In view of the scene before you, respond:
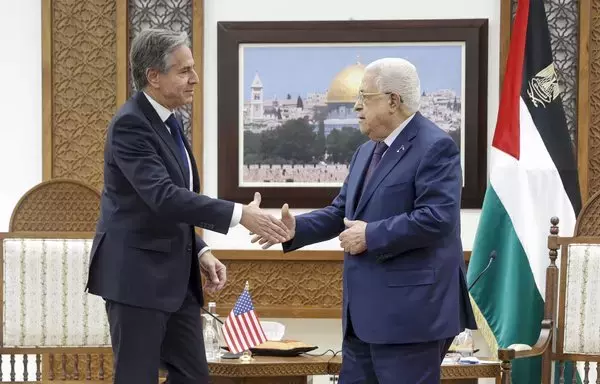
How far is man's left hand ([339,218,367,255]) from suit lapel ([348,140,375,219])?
0.14m

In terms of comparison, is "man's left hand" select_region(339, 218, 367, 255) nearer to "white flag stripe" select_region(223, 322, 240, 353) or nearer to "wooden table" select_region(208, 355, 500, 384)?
"wooden table" select_region(208, 355, 500, 384)

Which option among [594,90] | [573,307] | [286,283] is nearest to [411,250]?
[573,307]

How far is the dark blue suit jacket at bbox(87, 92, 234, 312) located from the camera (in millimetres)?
2871

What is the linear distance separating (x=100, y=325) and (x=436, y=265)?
5.08 ft

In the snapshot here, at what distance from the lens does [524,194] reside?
455cm

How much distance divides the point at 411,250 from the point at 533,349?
44.1 inches

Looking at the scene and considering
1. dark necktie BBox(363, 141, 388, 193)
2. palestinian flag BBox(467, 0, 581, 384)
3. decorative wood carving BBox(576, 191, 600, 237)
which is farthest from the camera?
palestinian flag BBox(467, 0, 581, 384)

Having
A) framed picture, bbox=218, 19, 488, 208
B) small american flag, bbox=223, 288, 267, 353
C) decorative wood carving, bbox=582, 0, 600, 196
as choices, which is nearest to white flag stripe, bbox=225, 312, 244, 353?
small american flag, bbox=223, 288, 267, 353

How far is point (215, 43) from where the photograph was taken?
5000mm

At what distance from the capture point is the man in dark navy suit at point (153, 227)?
2.88 m

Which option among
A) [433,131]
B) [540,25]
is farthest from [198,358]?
[540,25]

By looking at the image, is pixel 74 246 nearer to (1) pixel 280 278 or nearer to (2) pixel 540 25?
(1) pixel 280 278

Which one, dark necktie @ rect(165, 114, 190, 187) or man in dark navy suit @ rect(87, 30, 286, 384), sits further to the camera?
dark necktie @ rect(165, 114, 190, 187)

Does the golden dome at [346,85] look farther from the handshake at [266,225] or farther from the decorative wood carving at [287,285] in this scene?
the handshake at [266,225]
